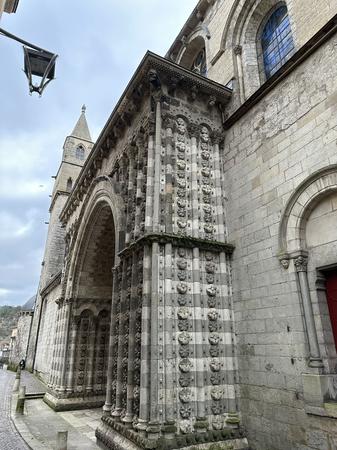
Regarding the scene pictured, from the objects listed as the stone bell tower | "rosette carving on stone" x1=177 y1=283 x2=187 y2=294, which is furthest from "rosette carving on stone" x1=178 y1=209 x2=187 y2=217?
the stone bell tower

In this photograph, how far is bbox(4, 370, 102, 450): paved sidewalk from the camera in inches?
245

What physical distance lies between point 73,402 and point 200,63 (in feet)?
38.9

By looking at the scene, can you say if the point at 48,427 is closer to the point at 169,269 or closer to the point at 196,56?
the point at 169,269

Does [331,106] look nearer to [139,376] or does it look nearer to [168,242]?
[168,242]

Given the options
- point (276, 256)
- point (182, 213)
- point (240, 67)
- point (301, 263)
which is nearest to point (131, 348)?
point (182, 213)

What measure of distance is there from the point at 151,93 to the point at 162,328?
500 cm

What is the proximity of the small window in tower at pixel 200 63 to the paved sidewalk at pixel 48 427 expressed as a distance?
1047 centimetres

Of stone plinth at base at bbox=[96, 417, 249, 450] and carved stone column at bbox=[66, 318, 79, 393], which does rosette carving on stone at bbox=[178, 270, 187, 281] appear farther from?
carved stone column at bbox=[66, 318, 79, 393]

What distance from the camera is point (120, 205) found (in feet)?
26.6

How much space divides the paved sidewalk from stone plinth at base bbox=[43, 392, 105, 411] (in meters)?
0.20

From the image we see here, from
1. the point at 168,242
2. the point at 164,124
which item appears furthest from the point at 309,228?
the point at 164,124

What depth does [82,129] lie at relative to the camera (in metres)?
31.8

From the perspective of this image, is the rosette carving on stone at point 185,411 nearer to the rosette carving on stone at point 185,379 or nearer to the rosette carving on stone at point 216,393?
the rosette carving on stone at point 185,379

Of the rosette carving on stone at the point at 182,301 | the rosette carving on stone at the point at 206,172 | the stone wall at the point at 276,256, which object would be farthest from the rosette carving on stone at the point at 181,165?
the rosette carving on stone at the point at 182,301
